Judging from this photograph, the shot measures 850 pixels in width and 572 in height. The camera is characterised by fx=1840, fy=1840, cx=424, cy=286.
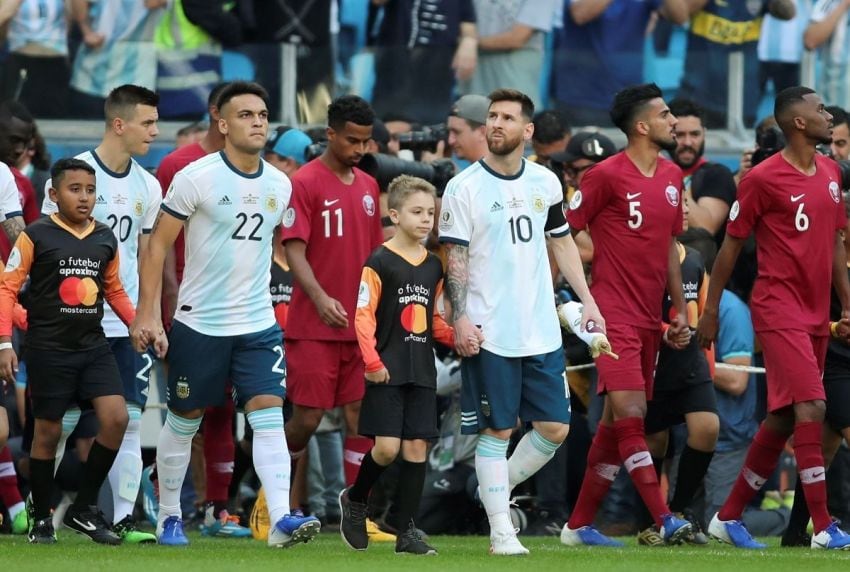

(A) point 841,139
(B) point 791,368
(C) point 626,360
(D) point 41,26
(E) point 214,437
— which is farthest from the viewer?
(D) point 41,26

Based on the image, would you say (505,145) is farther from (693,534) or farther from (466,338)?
A: (693,534)

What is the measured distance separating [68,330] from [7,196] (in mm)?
1272

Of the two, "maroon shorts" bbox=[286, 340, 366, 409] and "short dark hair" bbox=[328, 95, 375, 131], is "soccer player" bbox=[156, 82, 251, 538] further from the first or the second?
"short dark hair" bbox=[328, 95, 375, 131]

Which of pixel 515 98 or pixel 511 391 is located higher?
pixel 515 98

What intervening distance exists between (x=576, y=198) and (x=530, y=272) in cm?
90

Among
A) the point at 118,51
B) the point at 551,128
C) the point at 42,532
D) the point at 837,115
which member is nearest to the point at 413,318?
the point at 42,532

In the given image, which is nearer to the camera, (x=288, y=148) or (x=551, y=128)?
(x=288, y=148)

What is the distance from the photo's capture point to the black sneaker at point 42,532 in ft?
33.5

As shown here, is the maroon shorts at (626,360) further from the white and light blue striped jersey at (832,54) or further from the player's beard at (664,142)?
the white and light blue striped jersey at (832,54)

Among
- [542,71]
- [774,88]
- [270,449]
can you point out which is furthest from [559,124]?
[270,449]

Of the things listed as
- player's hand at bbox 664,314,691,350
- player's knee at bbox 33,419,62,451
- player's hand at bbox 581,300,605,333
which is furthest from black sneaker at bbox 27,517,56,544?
player's hand at bbox 664,314,691,350

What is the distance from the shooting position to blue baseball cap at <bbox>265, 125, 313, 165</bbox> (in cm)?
1258

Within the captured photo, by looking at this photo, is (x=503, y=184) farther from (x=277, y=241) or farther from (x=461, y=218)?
(x=277, y=241)

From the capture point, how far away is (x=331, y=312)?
10.6 meters
